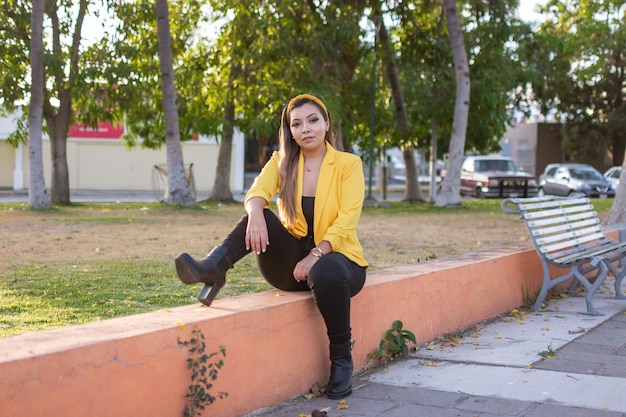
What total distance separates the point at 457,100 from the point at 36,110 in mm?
9192

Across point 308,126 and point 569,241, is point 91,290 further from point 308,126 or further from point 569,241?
point 569,241

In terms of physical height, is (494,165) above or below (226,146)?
below

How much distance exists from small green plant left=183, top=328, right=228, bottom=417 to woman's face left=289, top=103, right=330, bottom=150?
140 cm

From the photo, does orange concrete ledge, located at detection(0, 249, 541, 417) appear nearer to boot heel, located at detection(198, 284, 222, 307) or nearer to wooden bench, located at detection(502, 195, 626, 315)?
boot heel, located at detection(198, 284, 222, 307)

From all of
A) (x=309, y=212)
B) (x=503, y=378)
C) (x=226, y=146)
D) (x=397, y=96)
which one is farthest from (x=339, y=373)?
(x=226, y=146)

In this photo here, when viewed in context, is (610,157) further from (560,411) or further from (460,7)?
(560,411)

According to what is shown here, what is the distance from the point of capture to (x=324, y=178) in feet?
16.6

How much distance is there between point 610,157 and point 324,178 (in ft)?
151

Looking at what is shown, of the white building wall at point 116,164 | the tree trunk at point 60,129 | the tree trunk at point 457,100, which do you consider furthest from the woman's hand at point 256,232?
the white building wall at point 116,164

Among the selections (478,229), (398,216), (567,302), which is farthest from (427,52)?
(567,302)

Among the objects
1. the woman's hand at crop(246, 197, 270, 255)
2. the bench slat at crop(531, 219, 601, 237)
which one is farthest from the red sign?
the woman's hand at crop(246, 197, 270, 255)

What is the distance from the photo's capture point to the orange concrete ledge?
3447mm

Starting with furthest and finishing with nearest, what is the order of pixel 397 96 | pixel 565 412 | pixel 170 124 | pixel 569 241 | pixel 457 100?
pixel 397 96 → pixel 457 100 → pixel 170 124 → pixel 569 241 → pixel 565 412

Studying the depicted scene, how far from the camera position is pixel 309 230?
16.7 ft
